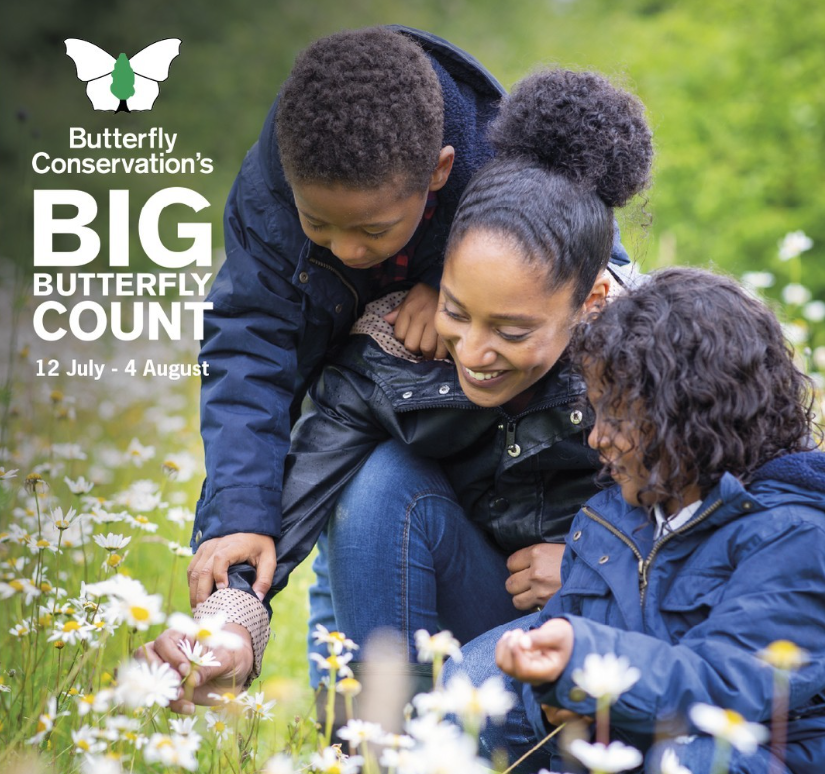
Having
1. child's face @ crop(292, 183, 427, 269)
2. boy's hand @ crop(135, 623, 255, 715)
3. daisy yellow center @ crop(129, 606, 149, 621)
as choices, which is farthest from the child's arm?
child's face @ crop(292, 183, 427, 269)

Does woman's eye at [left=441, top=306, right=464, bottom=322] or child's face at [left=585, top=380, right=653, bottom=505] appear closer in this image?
child's face at [left=585, top=380, right=653, bottom=505]

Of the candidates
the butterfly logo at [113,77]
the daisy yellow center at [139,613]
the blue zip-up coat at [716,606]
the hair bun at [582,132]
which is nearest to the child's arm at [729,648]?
the blue zip-up coat at [716,606]

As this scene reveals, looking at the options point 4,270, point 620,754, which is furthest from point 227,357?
point 4,270

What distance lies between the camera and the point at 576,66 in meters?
2.35

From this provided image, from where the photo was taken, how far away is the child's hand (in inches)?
58.7

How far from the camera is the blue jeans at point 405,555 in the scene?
2.35 m

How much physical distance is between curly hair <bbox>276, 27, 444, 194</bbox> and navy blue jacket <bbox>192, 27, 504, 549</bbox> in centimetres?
19

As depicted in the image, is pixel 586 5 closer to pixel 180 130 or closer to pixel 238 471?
pixel 180 130

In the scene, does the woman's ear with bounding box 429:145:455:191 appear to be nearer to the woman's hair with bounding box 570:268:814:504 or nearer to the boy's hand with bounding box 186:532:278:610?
the woman's hair with bounding box 570:268:814:504

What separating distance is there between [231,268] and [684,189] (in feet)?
20.9

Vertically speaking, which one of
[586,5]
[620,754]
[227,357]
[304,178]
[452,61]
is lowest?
[620,754]

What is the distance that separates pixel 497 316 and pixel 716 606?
667 mm

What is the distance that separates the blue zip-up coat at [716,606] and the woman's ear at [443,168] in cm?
82

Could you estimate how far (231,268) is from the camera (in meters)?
2.38
